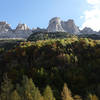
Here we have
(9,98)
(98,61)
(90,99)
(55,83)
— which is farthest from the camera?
(98,61)

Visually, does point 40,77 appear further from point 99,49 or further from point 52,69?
point 99,49

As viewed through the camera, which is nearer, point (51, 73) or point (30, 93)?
point (30, 93)

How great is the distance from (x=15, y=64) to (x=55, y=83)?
17.0 meters

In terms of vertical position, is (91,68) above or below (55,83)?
above

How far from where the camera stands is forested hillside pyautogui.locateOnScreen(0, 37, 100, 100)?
91.4 ft

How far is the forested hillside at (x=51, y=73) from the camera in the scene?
27.9m

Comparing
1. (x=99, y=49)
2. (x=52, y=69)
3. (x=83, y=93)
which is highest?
(x=99, y=49)

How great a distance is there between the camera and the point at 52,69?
3978cm

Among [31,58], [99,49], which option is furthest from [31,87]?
[99,49]

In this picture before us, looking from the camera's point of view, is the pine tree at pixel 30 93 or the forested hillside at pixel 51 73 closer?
the pine tree at pixel 30 93

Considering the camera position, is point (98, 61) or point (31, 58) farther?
point (31, 58)

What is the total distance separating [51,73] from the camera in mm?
37688

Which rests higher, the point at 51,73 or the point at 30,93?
the point at 51,73

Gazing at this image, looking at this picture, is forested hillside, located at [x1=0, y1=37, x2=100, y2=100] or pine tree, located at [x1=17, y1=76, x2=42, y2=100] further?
forested hillside, located at [x1=0, y1=37, x2=100, y2=100]
